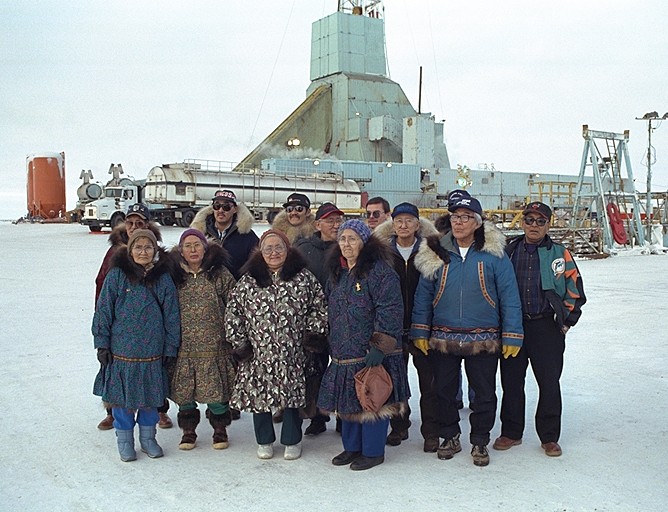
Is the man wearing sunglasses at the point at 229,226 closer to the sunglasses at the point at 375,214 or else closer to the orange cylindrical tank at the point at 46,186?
the sunglasses at the point at 375,214

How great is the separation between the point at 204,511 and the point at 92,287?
9122 millimetres

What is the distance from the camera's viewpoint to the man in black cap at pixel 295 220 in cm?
507

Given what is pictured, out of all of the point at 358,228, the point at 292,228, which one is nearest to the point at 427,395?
the point at 358,228

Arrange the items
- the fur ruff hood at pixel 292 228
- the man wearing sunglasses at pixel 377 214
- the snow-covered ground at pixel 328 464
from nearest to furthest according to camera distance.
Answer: the snow-covered ground at pixel 328 464
the fur ruff hood at pixel 292 228
the man wearing sunglasses at pixel 377 214

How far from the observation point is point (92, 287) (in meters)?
11.8

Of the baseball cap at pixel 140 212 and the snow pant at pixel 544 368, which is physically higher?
the baseball cap at pixel 140 212

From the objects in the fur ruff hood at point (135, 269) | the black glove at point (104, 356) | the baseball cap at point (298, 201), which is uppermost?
the baseball cap at point (298, 201)

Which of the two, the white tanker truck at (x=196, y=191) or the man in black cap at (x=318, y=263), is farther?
the white tanker truck at (x=196, y=191)

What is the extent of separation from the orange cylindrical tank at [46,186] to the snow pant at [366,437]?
132 feet

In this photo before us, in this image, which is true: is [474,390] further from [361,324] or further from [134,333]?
[134,333]

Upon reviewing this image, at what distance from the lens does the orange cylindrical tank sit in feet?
133

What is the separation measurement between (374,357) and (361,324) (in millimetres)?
217

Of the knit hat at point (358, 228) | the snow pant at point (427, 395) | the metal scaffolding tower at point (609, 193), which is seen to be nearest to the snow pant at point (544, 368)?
the snow pant at point (427, 395)

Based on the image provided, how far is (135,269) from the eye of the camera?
4219 mm
